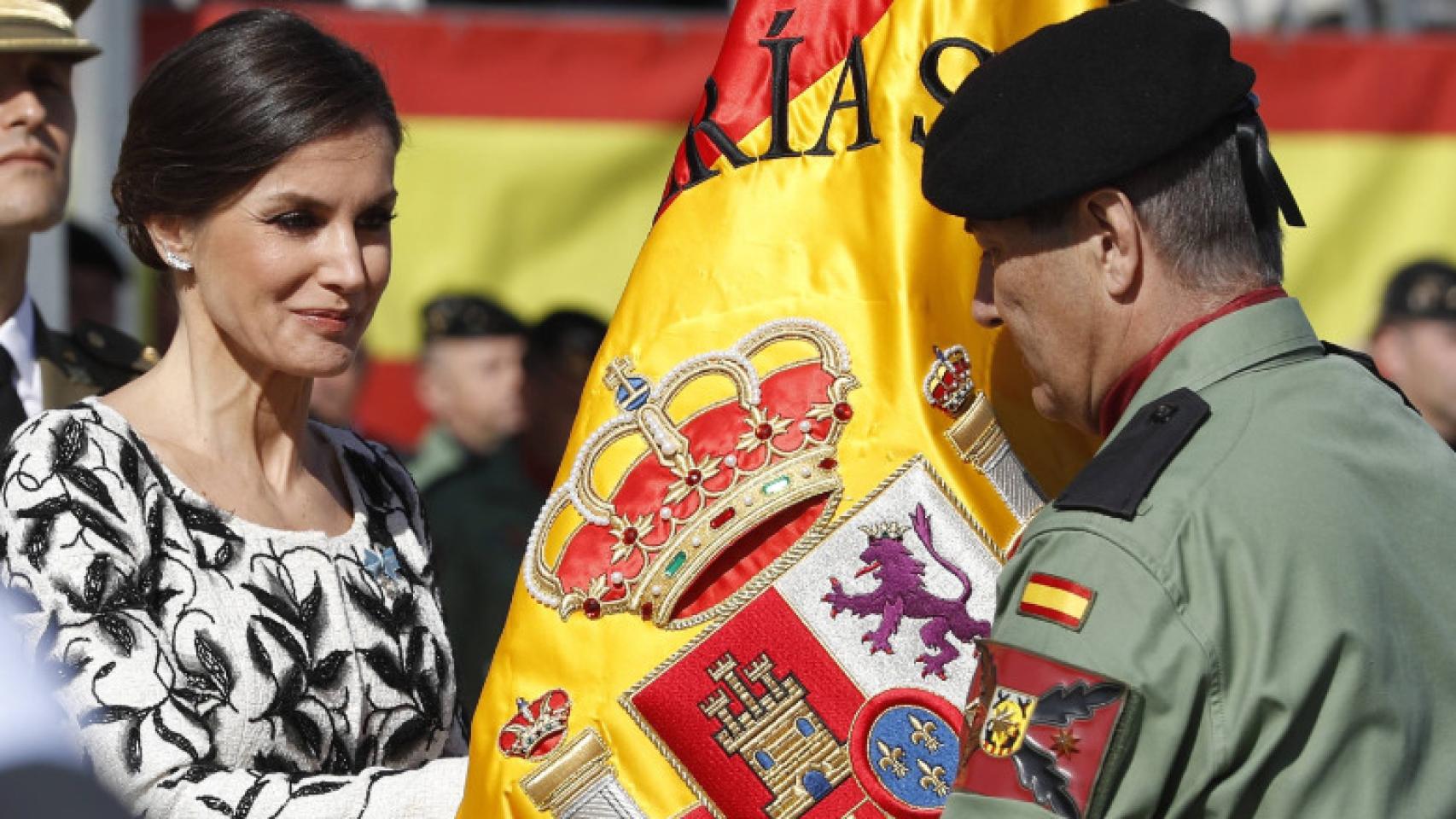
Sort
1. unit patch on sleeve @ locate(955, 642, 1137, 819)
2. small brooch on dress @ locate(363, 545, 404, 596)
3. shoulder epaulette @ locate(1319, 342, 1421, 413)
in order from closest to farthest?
unit patch on sleeve @ locate(955, 642, 1137, 819) < shoulder epaulette @ locate(1319, 342, 1421, 413) < small brooch on dress @ locate(363, 545, 404, 596)

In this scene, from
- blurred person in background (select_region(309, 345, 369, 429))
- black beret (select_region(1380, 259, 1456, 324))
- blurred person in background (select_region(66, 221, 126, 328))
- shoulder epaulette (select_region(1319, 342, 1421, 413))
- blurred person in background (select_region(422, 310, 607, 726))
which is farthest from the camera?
blurred person in background (select_region(309, 345, 369, 429))

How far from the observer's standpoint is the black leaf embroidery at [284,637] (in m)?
2.54

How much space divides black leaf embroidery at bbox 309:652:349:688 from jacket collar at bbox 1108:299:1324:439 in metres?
1.20

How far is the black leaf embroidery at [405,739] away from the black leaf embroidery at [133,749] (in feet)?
1.34

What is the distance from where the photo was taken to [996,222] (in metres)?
2.06

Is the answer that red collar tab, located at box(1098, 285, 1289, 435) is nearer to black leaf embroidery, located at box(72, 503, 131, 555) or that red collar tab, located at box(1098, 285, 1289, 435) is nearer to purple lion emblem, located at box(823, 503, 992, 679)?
purple lion emblem, located at box(823, 503, 992, 679)

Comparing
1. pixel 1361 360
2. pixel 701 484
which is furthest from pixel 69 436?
pixel 1361 360

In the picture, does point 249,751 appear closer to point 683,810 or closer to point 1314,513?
point 683,810

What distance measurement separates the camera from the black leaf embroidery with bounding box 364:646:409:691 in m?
2.67

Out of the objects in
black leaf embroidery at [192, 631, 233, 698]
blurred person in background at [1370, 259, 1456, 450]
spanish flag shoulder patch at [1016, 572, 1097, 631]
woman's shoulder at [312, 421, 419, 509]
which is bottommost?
blurred person in background at [1370, 259, 1456, 450]

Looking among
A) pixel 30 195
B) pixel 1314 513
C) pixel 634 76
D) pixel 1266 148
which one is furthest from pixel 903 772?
pixel 634 76

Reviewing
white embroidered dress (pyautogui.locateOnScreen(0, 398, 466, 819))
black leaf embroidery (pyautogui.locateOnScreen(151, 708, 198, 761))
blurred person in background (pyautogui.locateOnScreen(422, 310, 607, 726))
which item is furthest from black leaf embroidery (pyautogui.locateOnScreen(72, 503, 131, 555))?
blurred person in background (pyautogui.locateOnScreen(422, 310, 607, 726))

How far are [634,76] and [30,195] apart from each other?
2700 millimetres

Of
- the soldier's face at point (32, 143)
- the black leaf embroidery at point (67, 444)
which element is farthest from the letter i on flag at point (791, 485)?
the soldier's face at point (32, 143)
